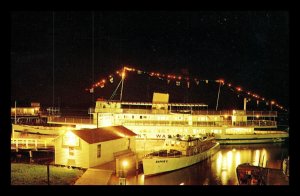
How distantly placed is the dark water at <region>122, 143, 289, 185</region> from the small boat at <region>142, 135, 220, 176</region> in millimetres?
406

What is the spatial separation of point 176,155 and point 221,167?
14.4ft

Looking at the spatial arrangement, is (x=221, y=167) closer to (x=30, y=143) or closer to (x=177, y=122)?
(x=177, y=122)

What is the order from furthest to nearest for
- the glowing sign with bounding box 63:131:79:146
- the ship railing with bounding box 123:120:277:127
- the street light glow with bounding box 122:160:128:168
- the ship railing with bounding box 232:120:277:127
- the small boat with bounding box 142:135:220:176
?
the ship railing with bounding box 232:120:277:127 → the ship railing with bounding box 123:120:277:127 → the small boat with bounding box 142:135:220:176 → the glowing sign with bounding box 63:131:79:146 → the street light glow with bounding box 122:160:128:168

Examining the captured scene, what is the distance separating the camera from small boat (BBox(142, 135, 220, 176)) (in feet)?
57.7

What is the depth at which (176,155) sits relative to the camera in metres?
20.0

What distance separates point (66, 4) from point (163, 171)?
53.4 ft

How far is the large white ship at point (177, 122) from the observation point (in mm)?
30984

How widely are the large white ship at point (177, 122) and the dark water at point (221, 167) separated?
1.96 meters

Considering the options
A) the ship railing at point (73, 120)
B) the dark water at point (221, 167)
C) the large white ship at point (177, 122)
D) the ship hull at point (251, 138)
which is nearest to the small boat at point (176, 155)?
the dark water at point (221, 167)

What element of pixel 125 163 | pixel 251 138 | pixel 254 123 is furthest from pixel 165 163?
pixel 254 123

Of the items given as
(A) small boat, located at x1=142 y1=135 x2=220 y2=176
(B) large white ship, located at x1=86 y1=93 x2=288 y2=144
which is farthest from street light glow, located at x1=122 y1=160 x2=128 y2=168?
(B) large white ship, located at x1=86 y1=93 x2=288 y2=144

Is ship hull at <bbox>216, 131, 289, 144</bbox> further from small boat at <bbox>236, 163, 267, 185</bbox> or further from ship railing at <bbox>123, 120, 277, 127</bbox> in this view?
small boat at <bbox>236, 163, 267, 185</bbox>
